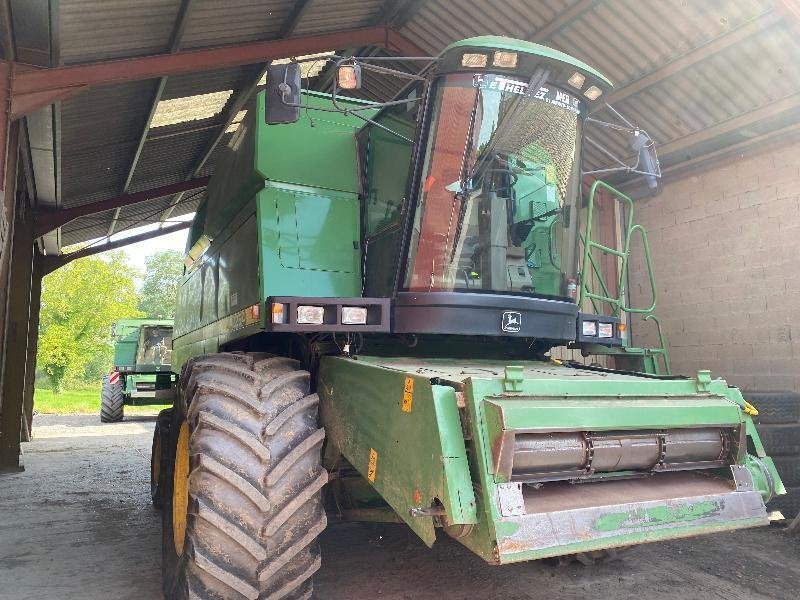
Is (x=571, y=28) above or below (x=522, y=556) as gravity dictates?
above

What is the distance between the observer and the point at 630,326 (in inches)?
334

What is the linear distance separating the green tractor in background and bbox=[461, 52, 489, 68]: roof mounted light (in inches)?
591

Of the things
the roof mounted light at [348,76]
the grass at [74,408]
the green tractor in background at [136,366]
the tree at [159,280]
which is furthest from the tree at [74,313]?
the roof mounted light at [348,76]

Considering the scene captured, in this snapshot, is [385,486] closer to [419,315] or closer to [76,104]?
[419,315]

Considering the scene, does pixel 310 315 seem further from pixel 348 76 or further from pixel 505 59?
pixel 505 59

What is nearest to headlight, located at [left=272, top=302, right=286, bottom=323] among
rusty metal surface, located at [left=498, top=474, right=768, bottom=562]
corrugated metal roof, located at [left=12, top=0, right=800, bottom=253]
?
rusty metal surface, located at [left=498, top=474, right=768, bottom=562]

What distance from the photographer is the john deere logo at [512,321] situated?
3.42m

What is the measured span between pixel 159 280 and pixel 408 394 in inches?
2567

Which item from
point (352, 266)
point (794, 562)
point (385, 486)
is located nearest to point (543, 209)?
point (352, 266)

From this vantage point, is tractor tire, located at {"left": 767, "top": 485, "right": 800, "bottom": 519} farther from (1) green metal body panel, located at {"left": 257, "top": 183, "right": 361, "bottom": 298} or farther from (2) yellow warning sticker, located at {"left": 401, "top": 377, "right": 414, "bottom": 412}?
(2) yellow warning sticker, located at {"left": 401, "top": 377, "right": 414, "bottom": 412}

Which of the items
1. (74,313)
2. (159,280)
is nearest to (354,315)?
(74,313)

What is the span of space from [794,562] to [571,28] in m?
5.67

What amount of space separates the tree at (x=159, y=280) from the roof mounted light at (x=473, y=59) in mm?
61244

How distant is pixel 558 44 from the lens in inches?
283
